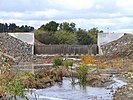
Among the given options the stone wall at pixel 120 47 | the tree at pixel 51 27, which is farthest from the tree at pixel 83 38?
the stone wall at pixel 120 47

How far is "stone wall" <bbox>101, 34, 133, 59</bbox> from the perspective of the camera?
200 ft

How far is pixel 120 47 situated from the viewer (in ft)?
214

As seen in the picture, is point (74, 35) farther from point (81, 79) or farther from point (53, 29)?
point (81, 79)

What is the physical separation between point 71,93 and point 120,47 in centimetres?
4349

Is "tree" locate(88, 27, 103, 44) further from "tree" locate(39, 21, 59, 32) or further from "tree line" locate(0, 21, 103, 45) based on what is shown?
"tree" locate(39, 21, 59, 32)

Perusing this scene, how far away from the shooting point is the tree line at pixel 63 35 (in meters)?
83.8

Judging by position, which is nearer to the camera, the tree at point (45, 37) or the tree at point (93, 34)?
the tree at point (45, 37)

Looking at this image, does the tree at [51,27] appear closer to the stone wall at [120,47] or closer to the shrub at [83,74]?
the stone wall at [120,47]

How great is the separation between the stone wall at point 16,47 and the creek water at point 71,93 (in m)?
33.5

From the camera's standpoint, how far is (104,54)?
64500mm

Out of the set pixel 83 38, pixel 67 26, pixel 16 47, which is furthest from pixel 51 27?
pixel 16 47

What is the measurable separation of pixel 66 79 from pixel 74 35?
190 ft

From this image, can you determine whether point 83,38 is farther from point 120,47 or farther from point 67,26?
point 120,47

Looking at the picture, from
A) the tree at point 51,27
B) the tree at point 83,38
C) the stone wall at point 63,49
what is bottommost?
the stone wall at point 63,49
